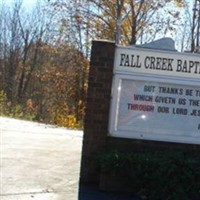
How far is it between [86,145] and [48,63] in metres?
42.6

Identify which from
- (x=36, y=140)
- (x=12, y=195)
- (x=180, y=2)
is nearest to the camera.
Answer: (x=12, y=195)

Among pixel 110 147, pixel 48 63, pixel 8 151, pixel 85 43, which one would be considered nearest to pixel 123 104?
pixel 110 147

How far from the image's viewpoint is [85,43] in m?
40.7

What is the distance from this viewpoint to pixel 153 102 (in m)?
8.54

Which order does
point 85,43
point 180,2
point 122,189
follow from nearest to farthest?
point 122,189
point 180,2
point 85,43

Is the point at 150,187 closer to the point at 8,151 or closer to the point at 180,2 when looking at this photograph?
the point at 8,151

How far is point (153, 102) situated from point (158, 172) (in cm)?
124

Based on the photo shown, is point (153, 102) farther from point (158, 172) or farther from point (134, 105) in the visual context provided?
point (158, 172)

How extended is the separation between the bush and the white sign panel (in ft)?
1.59

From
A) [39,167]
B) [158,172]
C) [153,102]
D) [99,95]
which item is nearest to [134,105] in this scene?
[153,102]

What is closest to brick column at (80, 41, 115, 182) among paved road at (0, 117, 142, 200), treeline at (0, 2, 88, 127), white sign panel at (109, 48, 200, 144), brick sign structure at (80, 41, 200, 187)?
brick sign structure at (80, 41, 200, 187)

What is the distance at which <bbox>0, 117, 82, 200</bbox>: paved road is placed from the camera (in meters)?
7.80

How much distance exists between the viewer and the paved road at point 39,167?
7797 millimetres

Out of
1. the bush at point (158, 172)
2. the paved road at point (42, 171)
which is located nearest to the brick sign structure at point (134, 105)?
the bush at point (158, 172)
